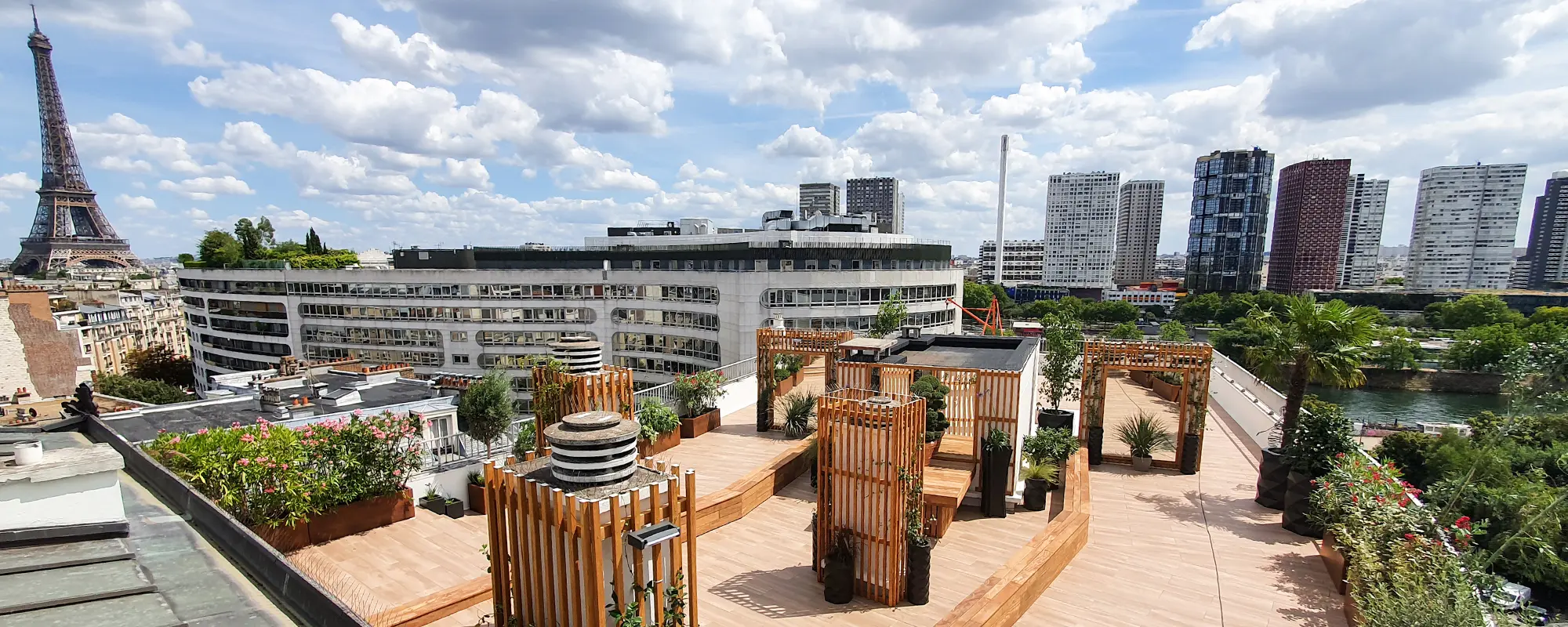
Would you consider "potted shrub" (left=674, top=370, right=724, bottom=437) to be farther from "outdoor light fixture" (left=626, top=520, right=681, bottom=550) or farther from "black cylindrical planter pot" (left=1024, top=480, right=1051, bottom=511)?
"outdoor light fixture" (left=626, top=520, right=681, bottom=550)

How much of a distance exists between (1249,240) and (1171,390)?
10901 cm

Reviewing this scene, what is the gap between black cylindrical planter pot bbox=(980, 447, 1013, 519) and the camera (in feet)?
29.1

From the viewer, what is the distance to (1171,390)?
17.6 m

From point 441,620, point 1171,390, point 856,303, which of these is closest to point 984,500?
point 441,620

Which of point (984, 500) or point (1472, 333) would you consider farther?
point (1472, 333)

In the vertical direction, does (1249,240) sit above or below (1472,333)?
above

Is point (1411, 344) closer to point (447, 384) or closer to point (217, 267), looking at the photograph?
point (447, 384)

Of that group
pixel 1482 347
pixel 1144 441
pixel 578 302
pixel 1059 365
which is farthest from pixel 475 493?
pixel 1482 347

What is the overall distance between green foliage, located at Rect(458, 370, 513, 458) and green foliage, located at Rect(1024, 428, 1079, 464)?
9.09 metres

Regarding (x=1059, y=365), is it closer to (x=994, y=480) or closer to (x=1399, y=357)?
(x=994, y=480)

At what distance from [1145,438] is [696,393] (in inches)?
349

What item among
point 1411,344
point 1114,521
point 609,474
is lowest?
point 1411,344

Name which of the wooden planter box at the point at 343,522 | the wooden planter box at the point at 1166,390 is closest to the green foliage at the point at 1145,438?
the wooden planter box at the point at 1166,390

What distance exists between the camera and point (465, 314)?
124 ft
